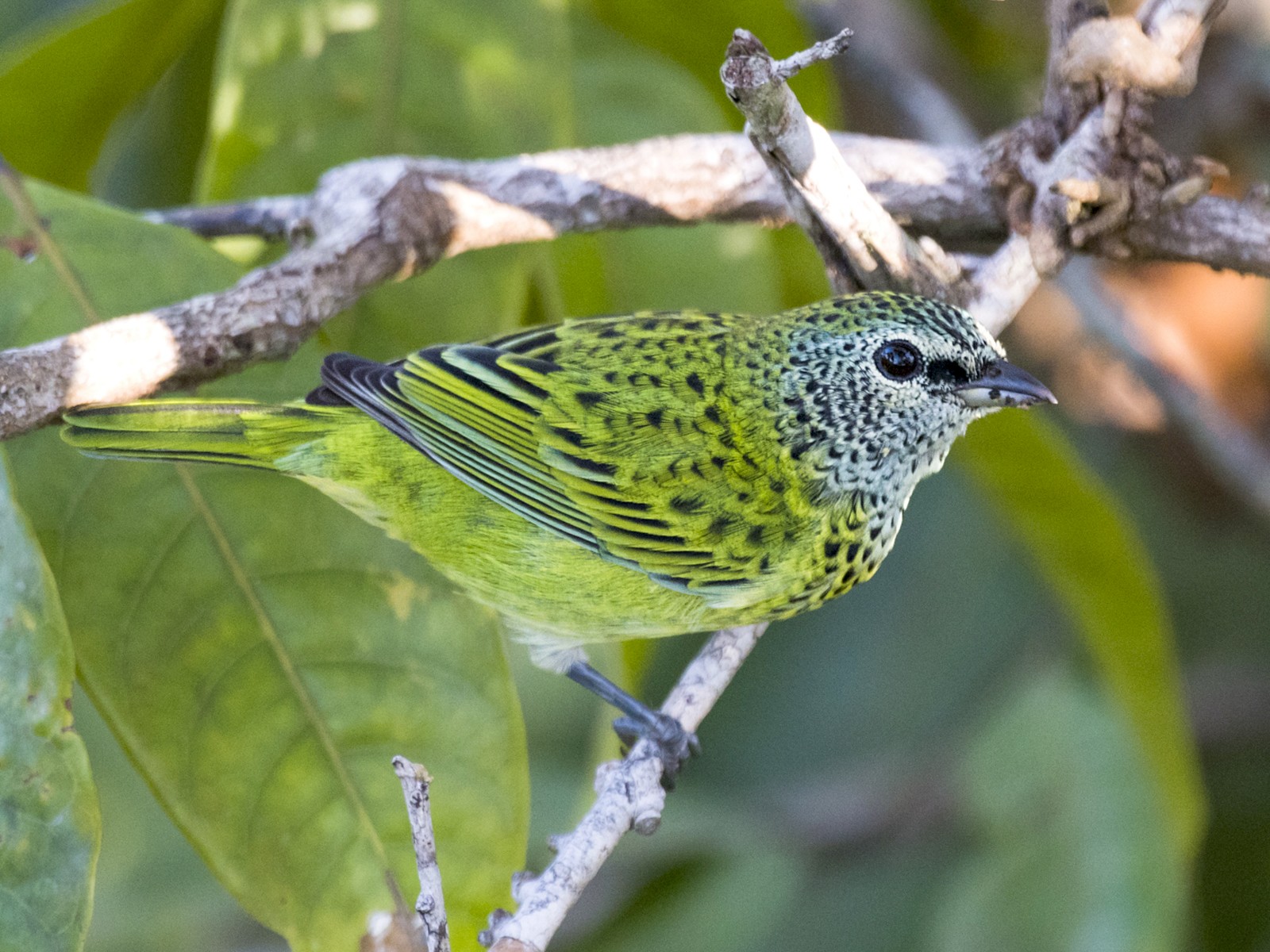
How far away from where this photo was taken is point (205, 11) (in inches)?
130

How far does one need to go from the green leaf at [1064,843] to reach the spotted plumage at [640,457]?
1.27 m

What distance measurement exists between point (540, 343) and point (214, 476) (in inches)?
28.0

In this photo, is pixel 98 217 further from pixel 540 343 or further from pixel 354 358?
pixel 540 343

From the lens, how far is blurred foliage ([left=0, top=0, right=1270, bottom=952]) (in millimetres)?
2221

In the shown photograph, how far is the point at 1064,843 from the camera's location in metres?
3.45

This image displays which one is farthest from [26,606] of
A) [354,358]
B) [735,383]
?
[735,383]

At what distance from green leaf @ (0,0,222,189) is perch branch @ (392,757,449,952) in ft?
6.89

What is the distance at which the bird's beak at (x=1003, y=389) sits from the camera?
7.58 ft

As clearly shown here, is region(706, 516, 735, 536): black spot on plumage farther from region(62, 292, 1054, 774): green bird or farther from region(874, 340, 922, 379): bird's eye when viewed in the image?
region(874, 340, 922, 379): bird's eye

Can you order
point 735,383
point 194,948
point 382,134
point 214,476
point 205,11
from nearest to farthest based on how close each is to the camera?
point 214,476 → point 735,383 → point 382,134 → point 205,11 → point 194,948

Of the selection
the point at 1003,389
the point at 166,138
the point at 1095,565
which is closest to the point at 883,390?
the point at 1003,389

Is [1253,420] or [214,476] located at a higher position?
[214,476]

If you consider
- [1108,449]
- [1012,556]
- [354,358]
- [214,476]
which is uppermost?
[354,358]

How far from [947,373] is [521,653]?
102 inches
